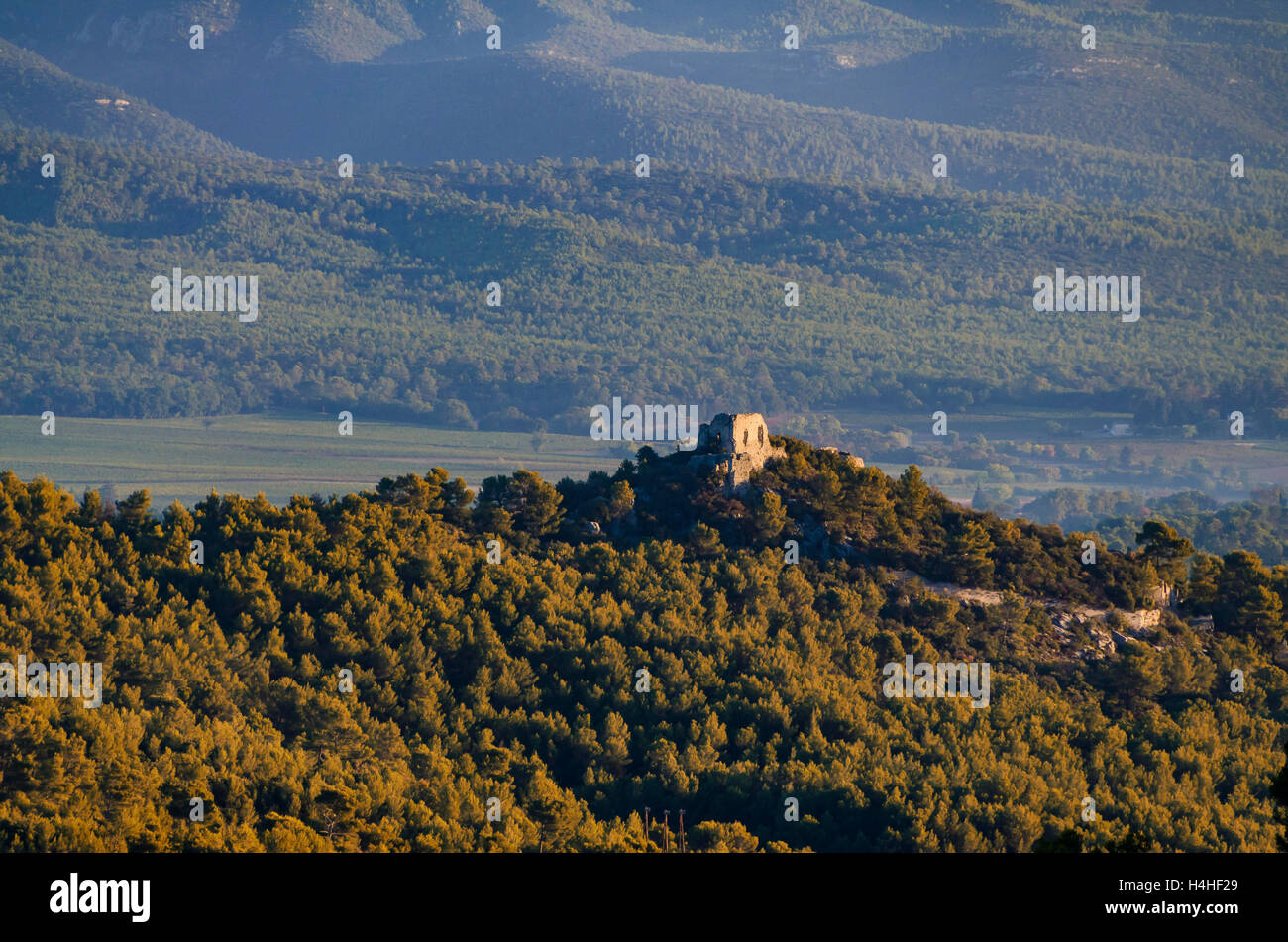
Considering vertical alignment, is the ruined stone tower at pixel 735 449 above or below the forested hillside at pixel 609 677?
above

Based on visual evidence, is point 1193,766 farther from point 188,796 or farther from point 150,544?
point 150,544

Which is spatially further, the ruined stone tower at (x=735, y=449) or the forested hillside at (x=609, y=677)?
the ruined stone tower at (x=735, y=449)

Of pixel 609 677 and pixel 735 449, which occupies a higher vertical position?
pixel 735 449

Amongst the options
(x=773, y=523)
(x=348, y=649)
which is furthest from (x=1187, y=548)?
(x=348, y=649)

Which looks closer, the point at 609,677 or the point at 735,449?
the point at 609,677

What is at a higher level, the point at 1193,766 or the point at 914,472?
the point at 914,472
